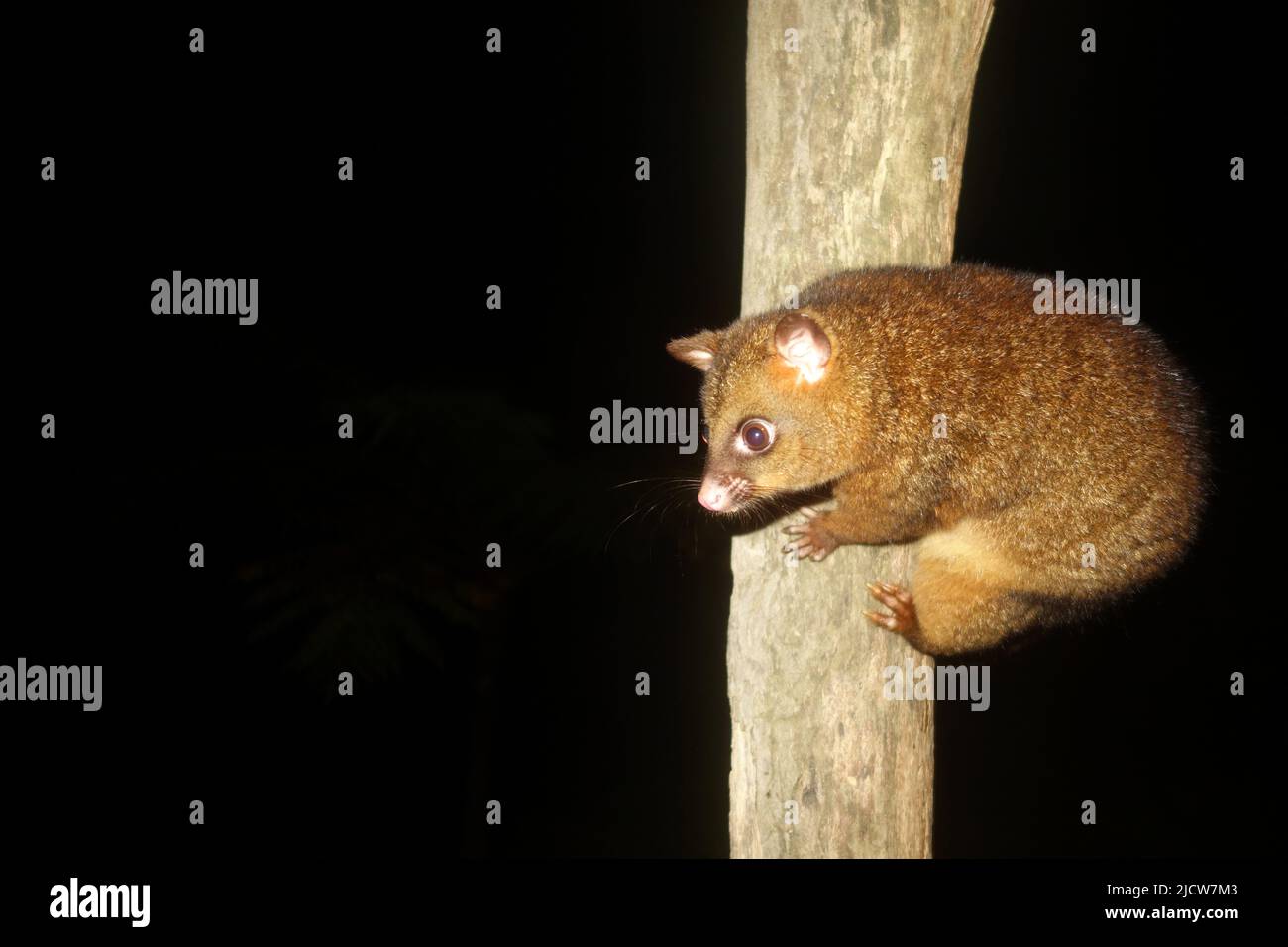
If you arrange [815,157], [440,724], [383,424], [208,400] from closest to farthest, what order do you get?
[815,157], [383,424], [208,400], [440,724]

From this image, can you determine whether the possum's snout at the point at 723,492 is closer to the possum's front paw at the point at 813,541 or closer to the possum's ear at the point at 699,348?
the possum's front paw at the point at 813,541

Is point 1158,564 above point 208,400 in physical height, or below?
below

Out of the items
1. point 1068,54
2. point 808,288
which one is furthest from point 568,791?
point 1068,54

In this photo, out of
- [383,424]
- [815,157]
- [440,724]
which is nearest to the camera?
[815,157]

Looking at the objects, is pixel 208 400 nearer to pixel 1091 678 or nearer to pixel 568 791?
pixel 568 791
